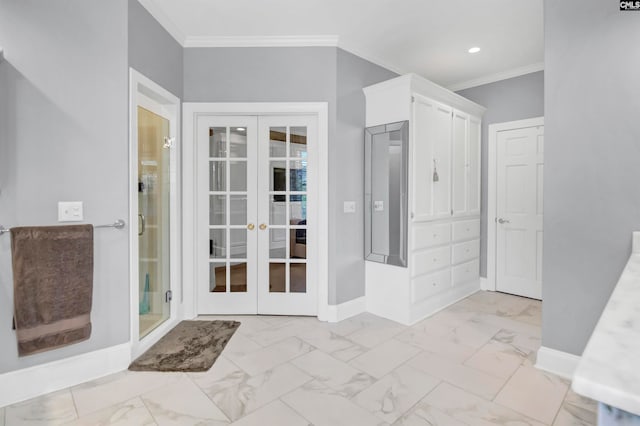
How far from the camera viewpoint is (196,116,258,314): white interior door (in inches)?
126

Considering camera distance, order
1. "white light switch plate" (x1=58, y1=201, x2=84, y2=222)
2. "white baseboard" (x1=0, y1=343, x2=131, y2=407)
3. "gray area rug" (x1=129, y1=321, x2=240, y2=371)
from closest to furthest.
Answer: "white baseboard" (x1=0, y1=343, x2=131, y2=407)
"white light switch plate" (x1=58, y1=201, x2=84, y2=222)
"gray area rug" (x1=129, y1=321, x2=240, y2=371)

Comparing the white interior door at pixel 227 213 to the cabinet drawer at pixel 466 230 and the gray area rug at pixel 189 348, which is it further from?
the cabinet drawer at pixel 466 230

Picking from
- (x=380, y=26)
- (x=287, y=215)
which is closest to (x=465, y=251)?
(x=287, y=215)

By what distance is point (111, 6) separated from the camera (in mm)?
2189

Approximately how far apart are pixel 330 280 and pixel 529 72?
3350 mm

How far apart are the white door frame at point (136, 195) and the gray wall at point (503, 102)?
3.63m

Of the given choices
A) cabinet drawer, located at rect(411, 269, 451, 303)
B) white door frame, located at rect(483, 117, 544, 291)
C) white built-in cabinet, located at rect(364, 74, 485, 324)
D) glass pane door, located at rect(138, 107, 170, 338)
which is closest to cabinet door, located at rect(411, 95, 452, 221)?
white built-in cabinet, located at rect(364, 74, 485, 324)

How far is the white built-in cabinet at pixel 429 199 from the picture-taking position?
309 centimetres

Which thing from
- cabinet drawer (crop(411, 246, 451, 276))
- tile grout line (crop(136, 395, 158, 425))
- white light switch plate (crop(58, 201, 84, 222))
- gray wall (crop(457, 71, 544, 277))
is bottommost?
tile grout line (crop(136, 395, 158, 425))

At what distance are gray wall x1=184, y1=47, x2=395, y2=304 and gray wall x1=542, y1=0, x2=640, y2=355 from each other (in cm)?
167

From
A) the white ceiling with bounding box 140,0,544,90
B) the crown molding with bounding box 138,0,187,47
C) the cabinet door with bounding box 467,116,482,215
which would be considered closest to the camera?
the crown molding with bounding box 138,0,187,47

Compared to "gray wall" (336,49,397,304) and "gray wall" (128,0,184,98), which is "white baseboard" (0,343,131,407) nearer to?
"gray wall" (336,49,397,304)

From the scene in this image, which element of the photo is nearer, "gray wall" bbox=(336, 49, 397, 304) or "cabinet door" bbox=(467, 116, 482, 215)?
"gray wall" bbox=(336, 49, 397, 304)

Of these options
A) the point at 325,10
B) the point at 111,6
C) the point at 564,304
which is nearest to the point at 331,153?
the point at 325,10
